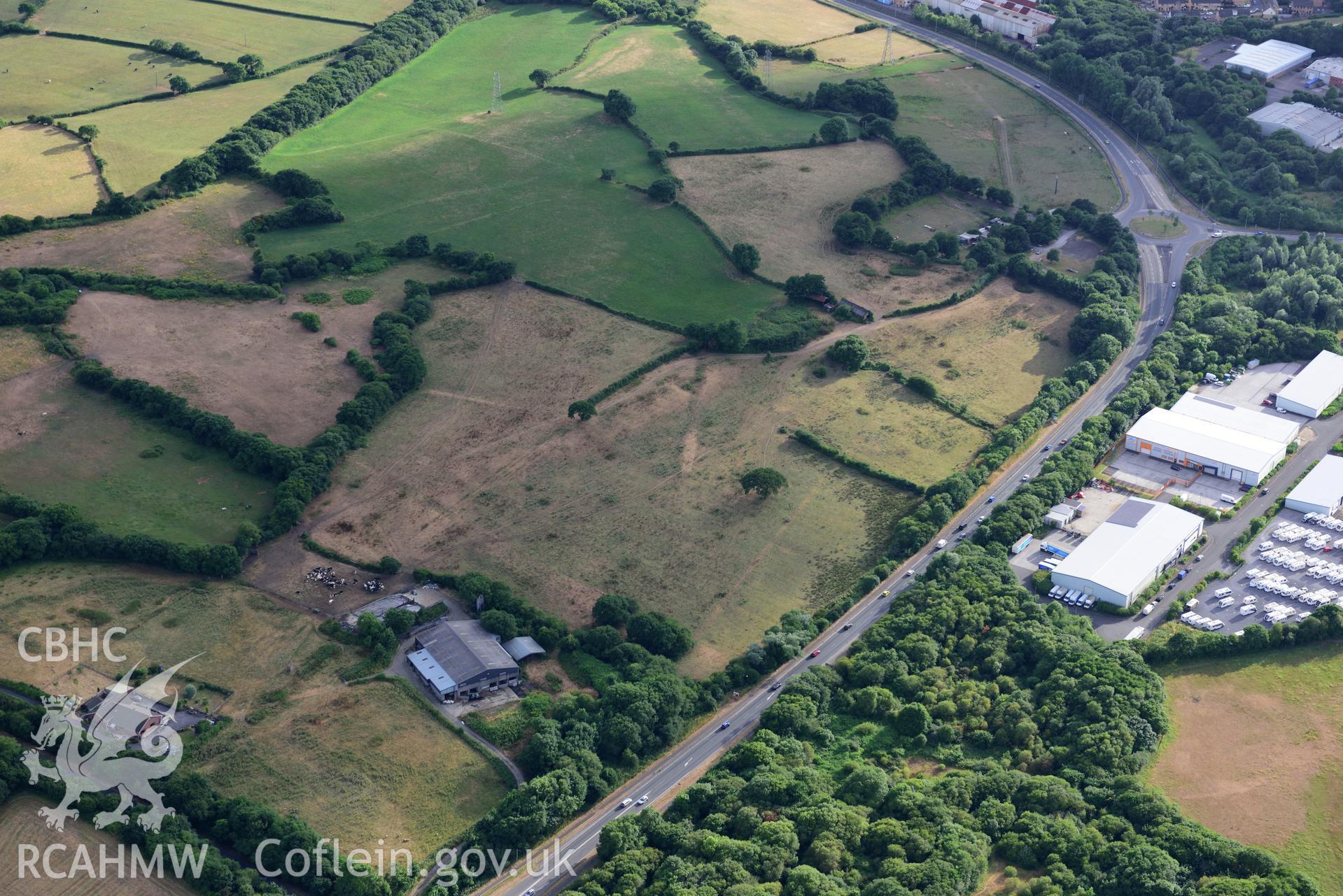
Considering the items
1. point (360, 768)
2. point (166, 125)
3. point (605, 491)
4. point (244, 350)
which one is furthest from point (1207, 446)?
point (166, 125)

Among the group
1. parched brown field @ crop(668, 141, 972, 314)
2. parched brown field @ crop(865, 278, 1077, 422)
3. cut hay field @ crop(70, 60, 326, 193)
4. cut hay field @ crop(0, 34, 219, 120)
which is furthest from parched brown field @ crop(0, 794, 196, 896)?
cut hay field @ crop(0, 34, 219, 120)

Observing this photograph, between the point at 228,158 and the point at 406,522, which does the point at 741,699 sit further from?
the point at 228,158

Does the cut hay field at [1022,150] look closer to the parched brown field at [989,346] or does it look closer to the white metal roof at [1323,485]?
the parched brown field at [989,346]

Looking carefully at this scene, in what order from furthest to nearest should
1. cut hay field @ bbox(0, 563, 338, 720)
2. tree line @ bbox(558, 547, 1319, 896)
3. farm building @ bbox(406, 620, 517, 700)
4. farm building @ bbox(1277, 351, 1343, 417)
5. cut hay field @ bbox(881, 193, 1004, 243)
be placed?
cut hay field @ bbox(881, 193, 1004, 243) → farm building @ bbox(1277, 351, 1343, 417) → farm building @ bbox(406, 620, 517, 700) → cut hay field @ bbox(0, 563, 338, 720) → tree line @ bbox(558, 547, 1319, 896)

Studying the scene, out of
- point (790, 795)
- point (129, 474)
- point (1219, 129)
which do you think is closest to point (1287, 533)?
point (790, 795)

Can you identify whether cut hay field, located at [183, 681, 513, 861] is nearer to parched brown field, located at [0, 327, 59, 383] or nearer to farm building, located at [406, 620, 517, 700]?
farm building, located at [406, 620, 517, 700]

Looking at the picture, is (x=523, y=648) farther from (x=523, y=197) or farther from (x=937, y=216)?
(x=937, y=216)

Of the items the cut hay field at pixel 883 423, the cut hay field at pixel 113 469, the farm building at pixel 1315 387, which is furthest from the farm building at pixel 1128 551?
the cut hay field at pixel 113 469
